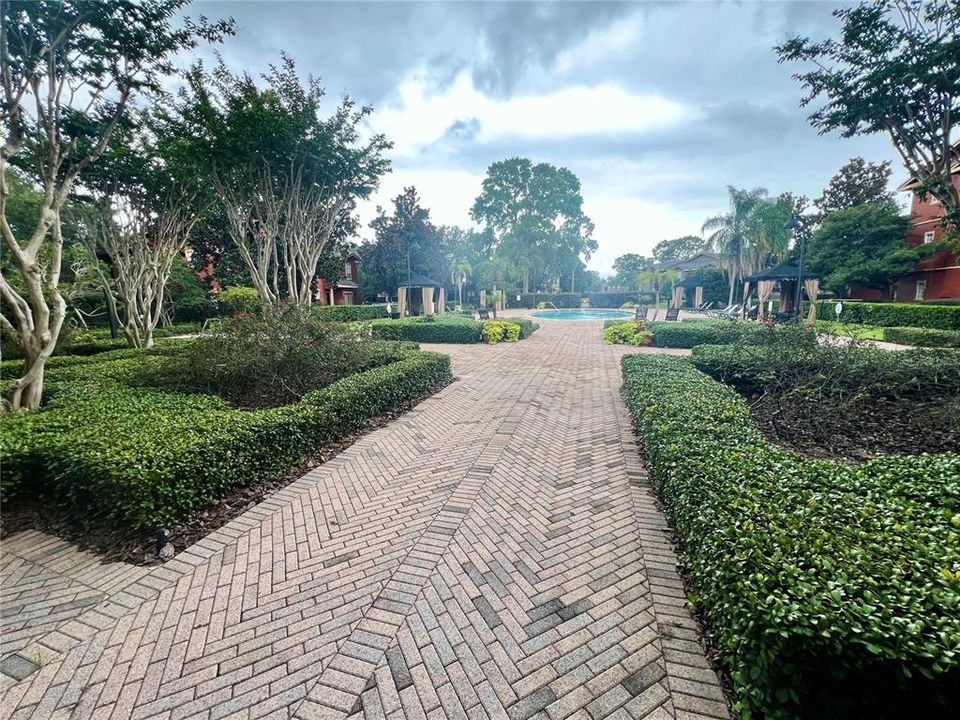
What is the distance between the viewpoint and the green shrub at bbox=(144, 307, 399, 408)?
649 cm

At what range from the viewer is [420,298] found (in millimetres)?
28125

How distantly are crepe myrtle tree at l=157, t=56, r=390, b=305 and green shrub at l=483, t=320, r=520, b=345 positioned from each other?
6.55 m

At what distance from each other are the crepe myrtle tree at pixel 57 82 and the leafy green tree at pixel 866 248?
30238 mm

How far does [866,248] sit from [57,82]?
3255cm

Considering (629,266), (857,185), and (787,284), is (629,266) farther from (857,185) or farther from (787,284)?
(787,284)

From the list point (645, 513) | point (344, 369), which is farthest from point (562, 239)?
point (645, 513)

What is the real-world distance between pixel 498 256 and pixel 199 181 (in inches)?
1510

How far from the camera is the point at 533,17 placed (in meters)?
7.68

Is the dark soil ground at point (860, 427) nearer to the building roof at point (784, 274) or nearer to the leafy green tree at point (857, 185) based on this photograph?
the building roof at point (784, 274)

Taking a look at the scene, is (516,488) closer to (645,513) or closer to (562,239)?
(645,513)

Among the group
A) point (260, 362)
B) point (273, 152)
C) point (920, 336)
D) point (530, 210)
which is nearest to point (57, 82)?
point (260, 362)

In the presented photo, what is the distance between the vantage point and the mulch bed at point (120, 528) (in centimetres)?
303

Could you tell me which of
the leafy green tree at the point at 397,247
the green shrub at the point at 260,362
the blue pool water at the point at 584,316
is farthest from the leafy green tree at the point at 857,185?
the green shrub at the point at 260,362

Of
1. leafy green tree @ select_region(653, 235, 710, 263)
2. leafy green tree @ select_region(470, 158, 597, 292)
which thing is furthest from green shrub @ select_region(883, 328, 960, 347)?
leafy green tree @ select_region(653, 235, 710, 263)
